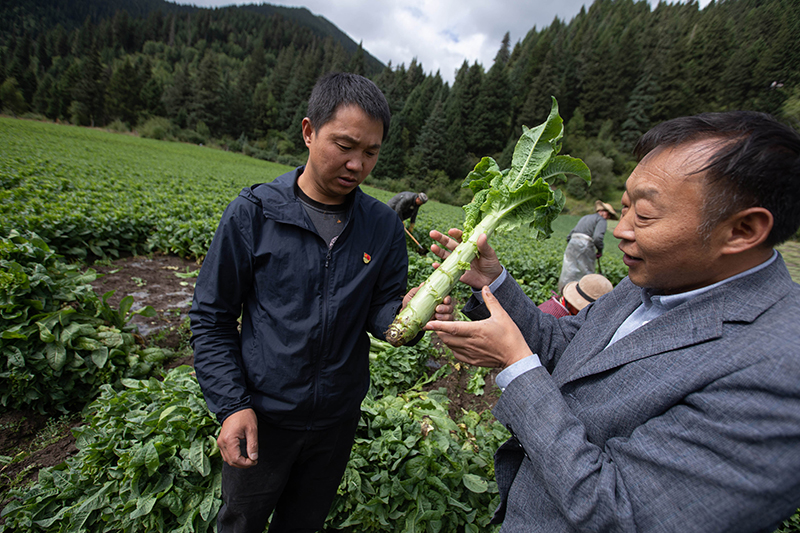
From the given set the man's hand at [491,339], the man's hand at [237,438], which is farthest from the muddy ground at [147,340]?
the man's hand at [491,339]

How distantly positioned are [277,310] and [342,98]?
4.30 ft

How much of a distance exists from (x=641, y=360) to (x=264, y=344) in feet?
6.14

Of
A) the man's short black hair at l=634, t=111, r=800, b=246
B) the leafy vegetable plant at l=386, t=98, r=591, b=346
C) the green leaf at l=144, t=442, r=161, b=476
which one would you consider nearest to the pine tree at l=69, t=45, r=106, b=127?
the green leaf at l=144, t=442, r=161, b=476

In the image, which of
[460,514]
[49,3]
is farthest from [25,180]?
[49,3]

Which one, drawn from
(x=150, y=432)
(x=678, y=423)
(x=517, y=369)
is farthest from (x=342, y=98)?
(x=150, y=432)

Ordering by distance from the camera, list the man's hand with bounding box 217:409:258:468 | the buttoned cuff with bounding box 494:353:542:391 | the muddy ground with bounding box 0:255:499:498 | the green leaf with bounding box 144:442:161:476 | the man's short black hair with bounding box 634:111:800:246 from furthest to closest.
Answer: the muddy ground with bounding box 0:255:499:498 < the green leaf with bounding box 144:442:161:476 < the man's hand with bounding box 217:409:258:468 < the buttoned cuff with bounding box 494:353:542:391 < the man's short black hair with bounding box 634:111:800:246

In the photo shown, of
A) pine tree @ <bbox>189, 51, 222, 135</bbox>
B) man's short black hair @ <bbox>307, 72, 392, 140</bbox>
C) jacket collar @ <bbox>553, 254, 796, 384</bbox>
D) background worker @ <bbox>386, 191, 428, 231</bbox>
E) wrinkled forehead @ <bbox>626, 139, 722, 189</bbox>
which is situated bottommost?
pine tree @ <bbox>189, 51, 222, 135</bbox>

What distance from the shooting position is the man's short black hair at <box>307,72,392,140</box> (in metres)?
1.98

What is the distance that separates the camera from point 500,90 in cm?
5734

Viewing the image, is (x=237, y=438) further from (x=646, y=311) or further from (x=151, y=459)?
(x=646, y=311)

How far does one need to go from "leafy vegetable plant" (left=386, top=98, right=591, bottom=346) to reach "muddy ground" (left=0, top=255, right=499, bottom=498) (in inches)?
131

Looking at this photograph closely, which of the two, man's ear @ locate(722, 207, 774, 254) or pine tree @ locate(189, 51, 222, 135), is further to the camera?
pine tree @ locate(189, 51, 222, 135)

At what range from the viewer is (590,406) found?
1.37 metres

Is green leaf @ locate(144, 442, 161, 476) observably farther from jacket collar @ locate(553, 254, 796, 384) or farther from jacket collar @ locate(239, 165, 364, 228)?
jacket collar @ locate(553, 254, 796, 384)
